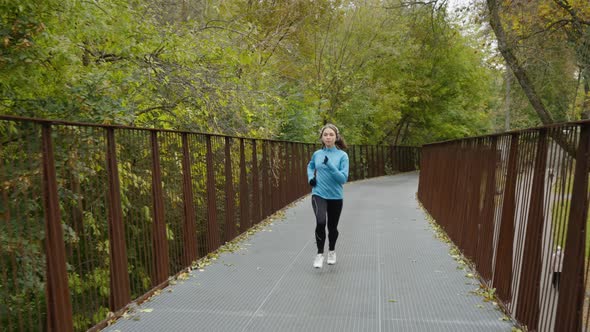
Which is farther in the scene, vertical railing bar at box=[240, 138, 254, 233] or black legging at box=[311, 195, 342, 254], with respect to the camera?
vertical railing bar at box=[240, 138, 254, 233]

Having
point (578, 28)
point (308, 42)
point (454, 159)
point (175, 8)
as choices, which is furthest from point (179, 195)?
point (308, 42)

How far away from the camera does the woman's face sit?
622 cm

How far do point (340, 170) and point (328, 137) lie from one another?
44cm

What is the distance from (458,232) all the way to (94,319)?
17.3 ft

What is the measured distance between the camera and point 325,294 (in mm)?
5305

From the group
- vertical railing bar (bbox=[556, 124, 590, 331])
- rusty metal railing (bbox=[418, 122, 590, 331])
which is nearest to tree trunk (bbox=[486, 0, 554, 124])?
rusty metal railing (bbox=[418, 122, 590, 331])

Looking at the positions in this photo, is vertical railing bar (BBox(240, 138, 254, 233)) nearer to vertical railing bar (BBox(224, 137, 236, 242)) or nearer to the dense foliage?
vertical railing bar (BBox(224, 137, 236, 242))

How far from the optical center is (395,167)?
3653 cm

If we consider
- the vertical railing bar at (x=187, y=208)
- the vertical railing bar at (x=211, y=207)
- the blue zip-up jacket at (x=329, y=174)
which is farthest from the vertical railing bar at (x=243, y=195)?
the blue zip-up jacket at (x=329, y=174)

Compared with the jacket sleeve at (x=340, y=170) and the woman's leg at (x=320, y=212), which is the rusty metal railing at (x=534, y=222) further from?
the woman's leg at (x=320, y=212)

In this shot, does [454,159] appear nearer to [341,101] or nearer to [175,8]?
[175,8]

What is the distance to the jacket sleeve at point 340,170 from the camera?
242 inches

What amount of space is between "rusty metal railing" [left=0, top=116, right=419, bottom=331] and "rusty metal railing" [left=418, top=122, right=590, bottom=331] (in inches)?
136

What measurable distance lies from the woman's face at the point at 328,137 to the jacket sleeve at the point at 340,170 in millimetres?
241
